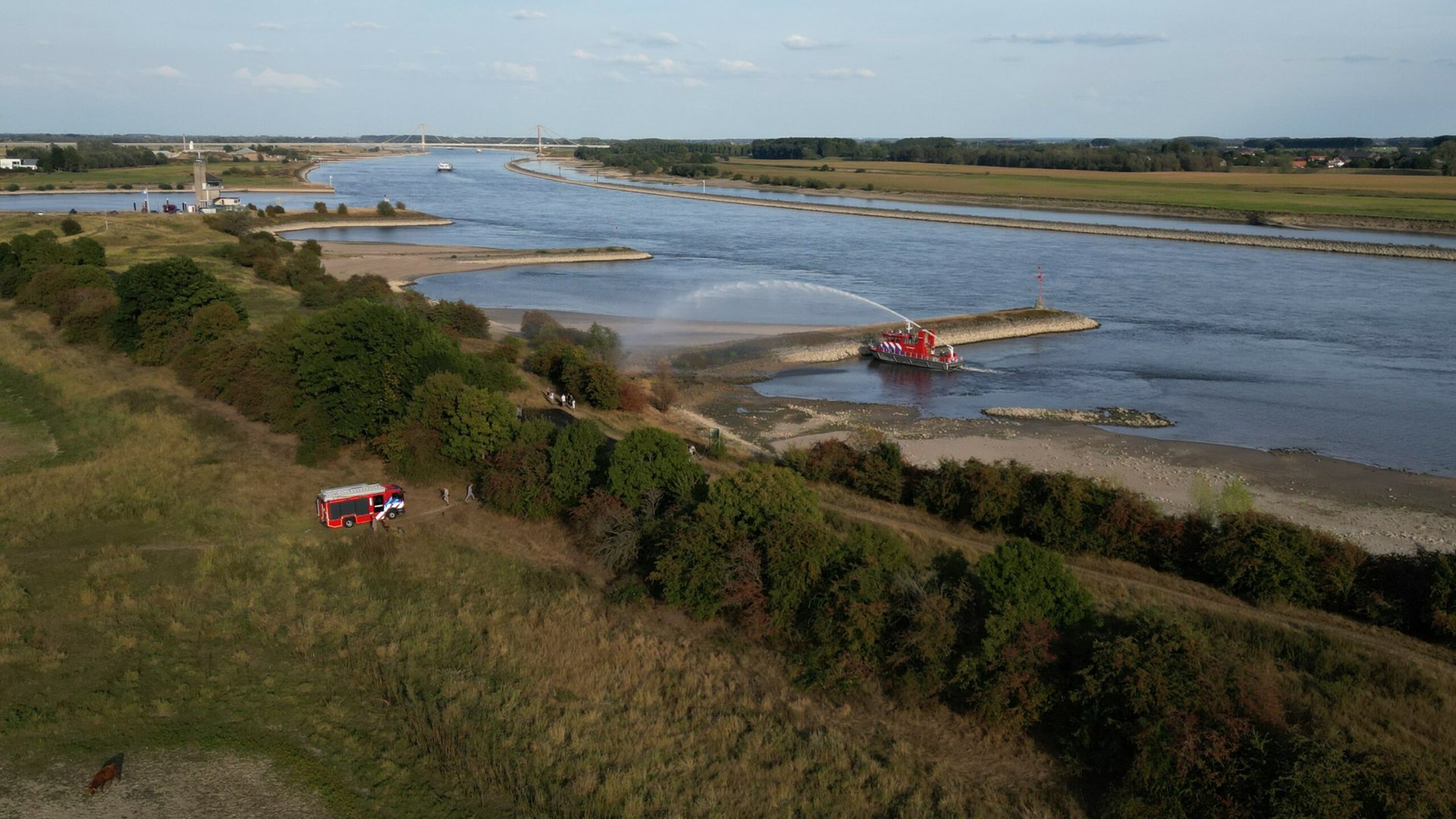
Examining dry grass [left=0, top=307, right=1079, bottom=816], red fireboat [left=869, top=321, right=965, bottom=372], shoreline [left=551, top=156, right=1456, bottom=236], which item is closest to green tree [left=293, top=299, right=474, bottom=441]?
dry grass [left=0, top=307, right=1079, bottom=816]

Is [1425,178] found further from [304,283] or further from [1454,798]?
[1454,798]

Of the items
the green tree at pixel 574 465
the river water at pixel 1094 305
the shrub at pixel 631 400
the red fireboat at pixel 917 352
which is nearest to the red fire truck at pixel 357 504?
the green tree at pixel 574 465

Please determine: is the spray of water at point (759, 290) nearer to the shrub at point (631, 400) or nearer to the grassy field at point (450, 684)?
the shrub at point (631, 400)

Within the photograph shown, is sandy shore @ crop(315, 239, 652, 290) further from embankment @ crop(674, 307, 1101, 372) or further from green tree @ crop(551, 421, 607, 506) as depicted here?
green tree @ crop(551, 421, 607, 506)

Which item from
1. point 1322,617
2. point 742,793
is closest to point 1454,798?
point 1322,617

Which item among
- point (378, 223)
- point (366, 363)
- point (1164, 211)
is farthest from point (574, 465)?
point (1164, 211)

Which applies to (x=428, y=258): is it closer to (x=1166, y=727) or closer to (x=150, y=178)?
(x=1166, y=727)
